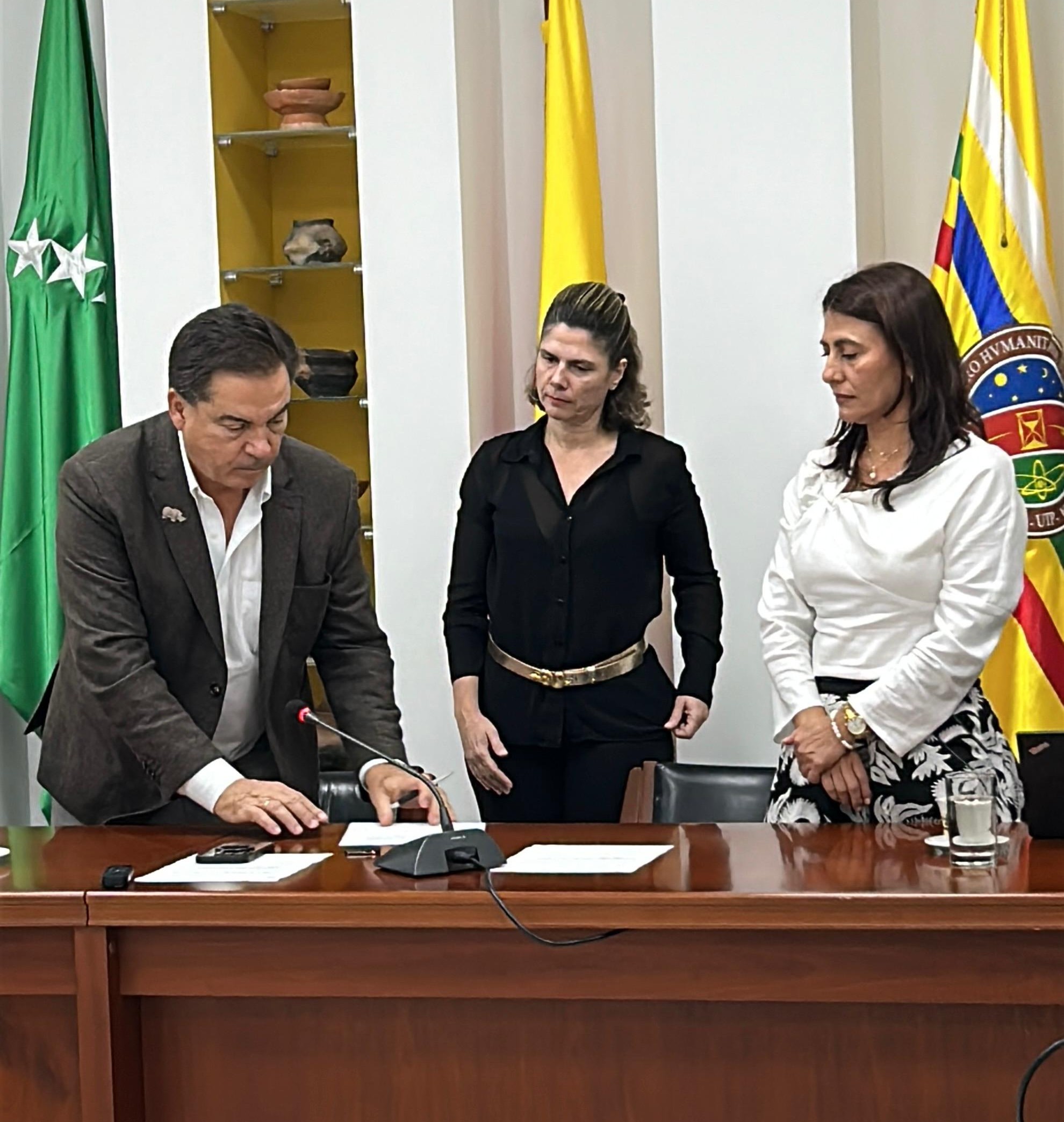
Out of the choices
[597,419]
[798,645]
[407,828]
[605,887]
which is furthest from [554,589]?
[605,887]

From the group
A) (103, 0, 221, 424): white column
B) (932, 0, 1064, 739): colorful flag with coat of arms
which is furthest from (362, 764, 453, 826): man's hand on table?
(103, 0, 221, 424): white column

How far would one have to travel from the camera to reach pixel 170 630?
8.93 feet

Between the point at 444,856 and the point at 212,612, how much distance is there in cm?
69

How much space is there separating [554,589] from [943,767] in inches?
37.4

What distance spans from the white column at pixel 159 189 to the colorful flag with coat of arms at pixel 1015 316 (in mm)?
1897

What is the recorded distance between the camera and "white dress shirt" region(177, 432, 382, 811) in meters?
2.75

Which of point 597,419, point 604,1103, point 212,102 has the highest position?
point 212,102

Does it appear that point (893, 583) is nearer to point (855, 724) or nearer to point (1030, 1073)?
point (855, 724)

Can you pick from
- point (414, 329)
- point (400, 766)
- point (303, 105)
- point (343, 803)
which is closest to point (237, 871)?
point (400, 766)

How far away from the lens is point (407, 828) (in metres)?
2.55

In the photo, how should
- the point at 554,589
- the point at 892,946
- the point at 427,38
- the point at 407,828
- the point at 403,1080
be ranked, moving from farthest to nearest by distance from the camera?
the point at 427,38 → the point at 554,589 → the point at 407,828 → the point at 403,1080 → the point at 892,946

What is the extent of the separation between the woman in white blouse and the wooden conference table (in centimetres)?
38

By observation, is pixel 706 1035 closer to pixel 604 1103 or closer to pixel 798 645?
pixel 604 1103

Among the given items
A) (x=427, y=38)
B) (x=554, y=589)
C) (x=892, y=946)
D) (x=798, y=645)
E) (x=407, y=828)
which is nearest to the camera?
(x=892, y=946)
